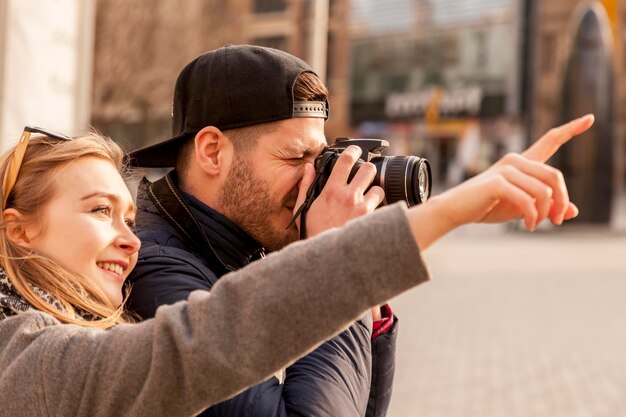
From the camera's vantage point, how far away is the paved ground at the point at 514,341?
21.4ft

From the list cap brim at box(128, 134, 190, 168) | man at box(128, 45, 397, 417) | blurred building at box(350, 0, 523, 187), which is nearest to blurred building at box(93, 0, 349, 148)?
blurred building at box(350, 0, 523, 187)

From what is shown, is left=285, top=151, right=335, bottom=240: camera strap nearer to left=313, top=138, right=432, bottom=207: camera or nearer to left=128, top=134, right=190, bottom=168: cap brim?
left=313, top=138, right=432, bottom=207: camera

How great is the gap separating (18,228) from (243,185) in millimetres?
503

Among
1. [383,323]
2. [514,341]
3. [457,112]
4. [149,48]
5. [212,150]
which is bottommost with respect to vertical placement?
[514,341]

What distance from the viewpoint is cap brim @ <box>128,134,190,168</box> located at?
2242 mm

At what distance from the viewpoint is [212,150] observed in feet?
7.05

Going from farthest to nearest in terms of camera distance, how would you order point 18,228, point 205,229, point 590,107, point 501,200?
point 590,107 → point 205,229 → point 18,228 → point 501,200

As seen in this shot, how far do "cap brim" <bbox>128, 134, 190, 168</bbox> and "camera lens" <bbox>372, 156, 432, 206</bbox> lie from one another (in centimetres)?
40

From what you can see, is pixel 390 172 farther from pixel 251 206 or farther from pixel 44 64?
pixel 44 64

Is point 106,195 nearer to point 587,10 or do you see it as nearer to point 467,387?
point 467,387

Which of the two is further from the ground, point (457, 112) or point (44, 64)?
point (44, 64)

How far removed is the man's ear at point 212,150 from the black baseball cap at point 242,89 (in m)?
0.02

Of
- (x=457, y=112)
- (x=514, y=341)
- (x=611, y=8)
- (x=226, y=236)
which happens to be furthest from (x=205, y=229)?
(x=457, y=112)

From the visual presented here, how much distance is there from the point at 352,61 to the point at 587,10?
23.3m
